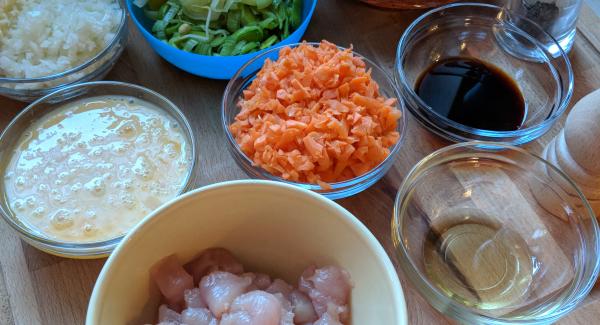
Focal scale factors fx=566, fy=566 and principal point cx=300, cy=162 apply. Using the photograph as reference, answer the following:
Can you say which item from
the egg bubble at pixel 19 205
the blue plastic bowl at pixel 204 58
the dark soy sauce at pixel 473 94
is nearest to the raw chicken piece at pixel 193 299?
the egg bubble at pixel 19 205

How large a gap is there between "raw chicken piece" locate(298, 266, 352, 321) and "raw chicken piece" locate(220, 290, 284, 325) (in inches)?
3.0

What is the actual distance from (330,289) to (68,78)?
2.62 ft

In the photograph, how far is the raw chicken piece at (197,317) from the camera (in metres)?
0.83

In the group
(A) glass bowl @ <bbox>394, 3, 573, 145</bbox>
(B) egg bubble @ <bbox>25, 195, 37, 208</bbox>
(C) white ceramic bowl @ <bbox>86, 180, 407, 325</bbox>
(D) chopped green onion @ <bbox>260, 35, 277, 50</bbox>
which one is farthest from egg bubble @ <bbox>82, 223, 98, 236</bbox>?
(A) glass bowl @ <bbox>394, 3, 573, 145</bbox>

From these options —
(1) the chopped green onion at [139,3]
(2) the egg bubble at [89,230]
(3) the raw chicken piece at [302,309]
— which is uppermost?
(1) the chopped green onion at [139,3]

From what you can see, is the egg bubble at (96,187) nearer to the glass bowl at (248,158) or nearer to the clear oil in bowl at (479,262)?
the glass bowl at (248,158)

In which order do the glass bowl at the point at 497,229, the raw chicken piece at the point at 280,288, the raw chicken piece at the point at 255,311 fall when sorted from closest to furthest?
the raw chicken piece at the point at 255,311, the raw chicken piece at the point at 280,288, the glass bowl at the point at 497,229

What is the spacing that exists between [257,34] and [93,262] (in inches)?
25.4

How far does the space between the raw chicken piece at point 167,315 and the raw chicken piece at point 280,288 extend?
147 mm

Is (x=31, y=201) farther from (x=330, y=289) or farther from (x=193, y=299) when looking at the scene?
(x=330, y=289)

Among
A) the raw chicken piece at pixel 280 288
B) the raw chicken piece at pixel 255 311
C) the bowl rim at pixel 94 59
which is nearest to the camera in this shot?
the raw chicken piece at pixel 255 311

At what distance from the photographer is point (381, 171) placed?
45.4 inches

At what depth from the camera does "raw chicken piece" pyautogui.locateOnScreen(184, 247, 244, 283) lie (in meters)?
0.92

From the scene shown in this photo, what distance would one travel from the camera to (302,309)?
88cm
